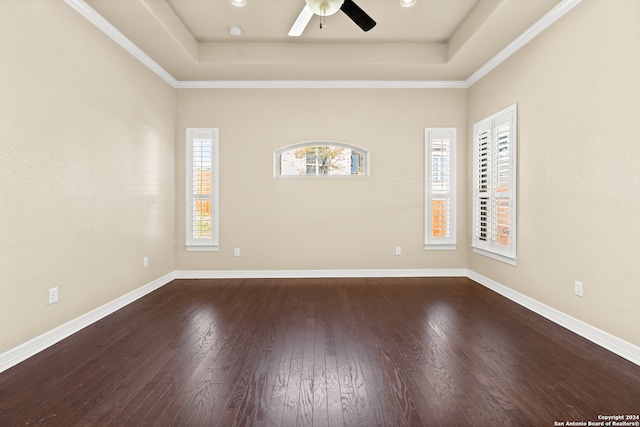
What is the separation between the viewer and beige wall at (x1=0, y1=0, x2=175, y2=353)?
7.20 ft

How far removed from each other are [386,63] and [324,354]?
3.47 meters

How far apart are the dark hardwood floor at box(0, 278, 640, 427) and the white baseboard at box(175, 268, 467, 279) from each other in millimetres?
1265

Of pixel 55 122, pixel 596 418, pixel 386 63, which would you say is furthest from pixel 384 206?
pixel 55 122

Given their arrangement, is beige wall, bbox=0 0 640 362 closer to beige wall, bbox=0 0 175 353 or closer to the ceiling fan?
beige wall, bbox=0 0 175 353

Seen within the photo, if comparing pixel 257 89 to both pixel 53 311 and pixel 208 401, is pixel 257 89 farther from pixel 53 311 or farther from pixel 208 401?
pixel 208 401

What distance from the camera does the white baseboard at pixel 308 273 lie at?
15.1ft

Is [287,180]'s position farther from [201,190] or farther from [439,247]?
[439,247]

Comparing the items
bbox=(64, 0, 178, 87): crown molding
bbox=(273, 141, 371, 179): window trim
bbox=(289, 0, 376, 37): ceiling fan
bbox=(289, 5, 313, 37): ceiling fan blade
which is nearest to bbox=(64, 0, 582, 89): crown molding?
bbox=(64, 0, 178, 87): crown molding

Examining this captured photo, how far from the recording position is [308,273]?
4641 mm

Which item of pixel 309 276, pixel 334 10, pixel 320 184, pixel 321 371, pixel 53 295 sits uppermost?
pixel 334 10

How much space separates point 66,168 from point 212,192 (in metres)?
2.03

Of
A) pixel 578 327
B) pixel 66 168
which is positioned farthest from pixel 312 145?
pixel 578 327

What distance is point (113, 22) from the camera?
10.2 feet

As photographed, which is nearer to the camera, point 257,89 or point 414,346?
point 414,346
